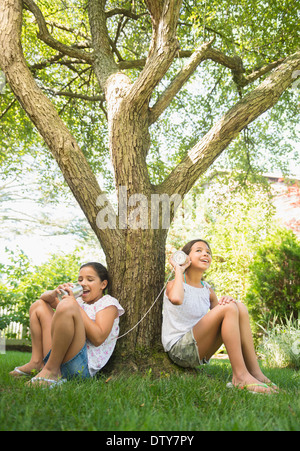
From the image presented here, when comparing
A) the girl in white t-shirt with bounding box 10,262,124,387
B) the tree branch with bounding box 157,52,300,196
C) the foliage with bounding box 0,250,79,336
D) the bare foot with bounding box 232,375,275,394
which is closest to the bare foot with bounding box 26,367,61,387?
the girl in white t-shirt with bounding box 10,262,124,387

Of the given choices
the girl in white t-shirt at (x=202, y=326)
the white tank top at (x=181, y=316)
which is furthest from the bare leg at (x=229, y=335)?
the white tank top at (x=181, y=316)

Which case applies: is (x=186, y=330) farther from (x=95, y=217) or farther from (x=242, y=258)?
(x=242, y=258)

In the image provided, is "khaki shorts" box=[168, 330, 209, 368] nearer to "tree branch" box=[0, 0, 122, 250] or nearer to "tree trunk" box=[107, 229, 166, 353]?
"tree trunk" box=[107, 229, 166, 353]

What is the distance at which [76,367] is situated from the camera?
2.96 m

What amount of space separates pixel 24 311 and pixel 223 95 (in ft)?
17.7

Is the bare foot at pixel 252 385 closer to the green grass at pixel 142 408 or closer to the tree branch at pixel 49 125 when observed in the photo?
the green grass at pixel 142 408

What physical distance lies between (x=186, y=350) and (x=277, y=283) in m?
Answer: 4.25

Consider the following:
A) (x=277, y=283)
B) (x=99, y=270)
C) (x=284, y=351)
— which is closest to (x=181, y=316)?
(x=99, y=270)

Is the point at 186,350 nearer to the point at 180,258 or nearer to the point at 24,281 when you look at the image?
the point at 180,258

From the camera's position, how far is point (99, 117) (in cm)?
755

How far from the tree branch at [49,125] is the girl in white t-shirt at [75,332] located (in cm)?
60

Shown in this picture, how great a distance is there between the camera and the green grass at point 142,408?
1.83 meters
